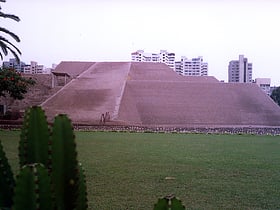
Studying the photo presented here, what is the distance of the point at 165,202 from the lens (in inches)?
52.6

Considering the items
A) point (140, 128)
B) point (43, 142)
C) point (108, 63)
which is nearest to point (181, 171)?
point (43, 142)

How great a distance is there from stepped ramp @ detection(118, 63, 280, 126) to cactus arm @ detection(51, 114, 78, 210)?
29617 millimetres

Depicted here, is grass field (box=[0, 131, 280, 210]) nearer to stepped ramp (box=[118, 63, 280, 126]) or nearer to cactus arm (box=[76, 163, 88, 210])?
cactus arm (box=[76, 163, 88, 210])

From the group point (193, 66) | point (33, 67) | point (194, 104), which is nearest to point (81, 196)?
point (194, 104)

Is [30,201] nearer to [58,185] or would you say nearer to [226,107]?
[58,185]

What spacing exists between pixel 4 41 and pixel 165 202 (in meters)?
14.6

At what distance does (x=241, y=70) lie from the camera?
57406 mm

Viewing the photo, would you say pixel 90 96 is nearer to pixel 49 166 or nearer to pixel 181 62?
pixel 49 166

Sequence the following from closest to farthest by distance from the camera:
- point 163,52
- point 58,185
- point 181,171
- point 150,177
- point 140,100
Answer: point 58,185, point 150,177, point 181,171, point 140,100, point 163,52

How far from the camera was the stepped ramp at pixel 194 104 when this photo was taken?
33625 mm

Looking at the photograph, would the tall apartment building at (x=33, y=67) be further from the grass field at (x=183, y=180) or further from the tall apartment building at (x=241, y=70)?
the grass field at (x=183, y=180)

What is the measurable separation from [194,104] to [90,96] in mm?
8748

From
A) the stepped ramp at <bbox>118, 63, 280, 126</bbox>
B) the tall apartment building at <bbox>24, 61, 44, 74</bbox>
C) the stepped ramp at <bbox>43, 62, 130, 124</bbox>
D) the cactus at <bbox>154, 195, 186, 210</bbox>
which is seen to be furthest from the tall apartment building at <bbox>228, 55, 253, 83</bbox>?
the cactus at <bbox>154, 195, 186, 210</bbox>

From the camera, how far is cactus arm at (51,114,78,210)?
4.93 feet
